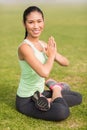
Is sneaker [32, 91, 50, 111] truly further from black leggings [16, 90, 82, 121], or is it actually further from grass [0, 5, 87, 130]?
grass [0, 5, 87, 130]

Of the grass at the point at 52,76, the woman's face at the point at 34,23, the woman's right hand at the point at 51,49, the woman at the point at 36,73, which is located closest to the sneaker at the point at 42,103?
the woman at the point at 36,73

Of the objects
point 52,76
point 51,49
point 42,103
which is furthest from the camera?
point 52,76

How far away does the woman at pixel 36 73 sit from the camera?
6152mm

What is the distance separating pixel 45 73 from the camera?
239 inches

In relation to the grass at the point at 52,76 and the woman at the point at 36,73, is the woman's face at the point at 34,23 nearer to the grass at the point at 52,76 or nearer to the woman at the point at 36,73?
the woman at the point at 36,73

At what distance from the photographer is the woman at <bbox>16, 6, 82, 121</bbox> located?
6.15 metres

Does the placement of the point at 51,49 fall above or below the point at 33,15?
below

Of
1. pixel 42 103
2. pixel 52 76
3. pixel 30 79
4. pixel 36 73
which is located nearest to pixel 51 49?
pixel 36 73

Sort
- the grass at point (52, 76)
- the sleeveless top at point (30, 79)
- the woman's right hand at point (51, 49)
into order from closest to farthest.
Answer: the grass at point (52, 76)
the woman's right hand at point (51, 49)
the sleeveless top at point (30, 79)

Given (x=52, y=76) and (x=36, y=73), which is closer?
(x=36, y=73)

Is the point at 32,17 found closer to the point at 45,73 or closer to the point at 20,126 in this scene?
the point at 45,73

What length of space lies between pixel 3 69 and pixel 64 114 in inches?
175

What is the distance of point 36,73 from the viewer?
21.3 ft

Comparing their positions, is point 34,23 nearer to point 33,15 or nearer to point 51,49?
point 33,15
